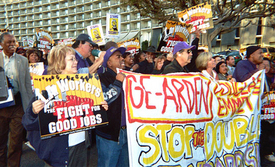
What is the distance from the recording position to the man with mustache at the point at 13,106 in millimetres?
3465

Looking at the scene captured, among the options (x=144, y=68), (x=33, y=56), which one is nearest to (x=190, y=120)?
(x=144, y=68)

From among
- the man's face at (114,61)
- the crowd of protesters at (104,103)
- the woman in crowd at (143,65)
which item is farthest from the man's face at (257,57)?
the woman in crowd at (143,65)

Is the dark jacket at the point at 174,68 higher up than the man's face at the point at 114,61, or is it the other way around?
the man's face at the point at 114,61

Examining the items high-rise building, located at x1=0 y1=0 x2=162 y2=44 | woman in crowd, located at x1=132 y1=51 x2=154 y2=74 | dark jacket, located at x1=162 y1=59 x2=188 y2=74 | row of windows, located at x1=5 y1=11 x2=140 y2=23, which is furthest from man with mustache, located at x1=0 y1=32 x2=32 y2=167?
row of windows, located at x1=5 y1=11 x2=140 y2=23

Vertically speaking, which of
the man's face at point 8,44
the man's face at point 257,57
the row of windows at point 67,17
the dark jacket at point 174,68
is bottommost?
the dark jacket at point 174,68

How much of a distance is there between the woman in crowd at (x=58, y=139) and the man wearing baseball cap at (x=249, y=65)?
283 centimetres

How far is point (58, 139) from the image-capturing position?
237 cm

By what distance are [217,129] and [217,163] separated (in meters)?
0.46

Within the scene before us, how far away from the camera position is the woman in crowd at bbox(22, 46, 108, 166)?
7.47 ft

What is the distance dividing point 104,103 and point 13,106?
1825mm

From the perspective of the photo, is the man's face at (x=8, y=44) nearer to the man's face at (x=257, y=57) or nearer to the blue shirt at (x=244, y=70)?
the blue shirt at (x=244, y=70)

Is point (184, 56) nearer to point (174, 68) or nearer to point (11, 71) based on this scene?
Answer: point (174, 68)

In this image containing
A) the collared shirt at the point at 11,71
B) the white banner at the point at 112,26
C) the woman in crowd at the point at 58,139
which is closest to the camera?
the woman in crowd at the point at 58,139

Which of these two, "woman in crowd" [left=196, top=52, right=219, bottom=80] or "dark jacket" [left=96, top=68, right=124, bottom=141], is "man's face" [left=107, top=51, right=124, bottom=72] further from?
"woman in crowd" [left=196, top=52, right=219, bottom=80]
